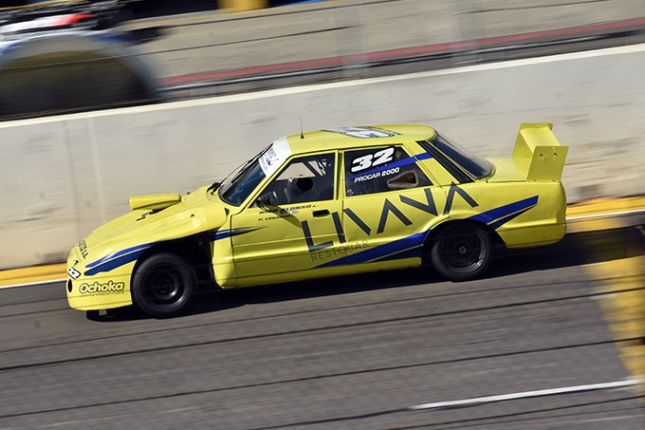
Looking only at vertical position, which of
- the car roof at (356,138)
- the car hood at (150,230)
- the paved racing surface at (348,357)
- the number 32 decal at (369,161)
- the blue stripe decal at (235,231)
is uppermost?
the car roof at (356,138)

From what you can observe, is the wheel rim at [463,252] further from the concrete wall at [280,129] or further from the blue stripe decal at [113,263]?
the blue stripe decal at [113,263]

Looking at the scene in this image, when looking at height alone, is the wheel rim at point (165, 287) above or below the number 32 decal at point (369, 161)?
below

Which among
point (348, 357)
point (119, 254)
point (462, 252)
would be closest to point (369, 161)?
point (462, 252)

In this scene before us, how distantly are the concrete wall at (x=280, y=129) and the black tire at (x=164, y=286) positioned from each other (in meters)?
2.06

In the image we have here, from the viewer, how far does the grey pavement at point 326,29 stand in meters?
9.62

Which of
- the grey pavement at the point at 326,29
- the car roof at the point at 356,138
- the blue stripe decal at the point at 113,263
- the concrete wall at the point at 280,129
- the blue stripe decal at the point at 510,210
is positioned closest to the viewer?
the blue stripe decal at the point at 113,263

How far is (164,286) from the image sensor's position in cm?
768

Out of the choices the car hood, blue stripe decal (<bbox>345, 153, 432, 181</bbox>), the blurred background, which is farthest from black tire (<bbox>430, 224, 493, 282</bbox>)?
the car hood

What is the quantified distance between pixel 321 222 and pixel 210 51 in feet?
10.3

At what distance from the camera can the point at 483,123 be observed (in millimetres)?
9562

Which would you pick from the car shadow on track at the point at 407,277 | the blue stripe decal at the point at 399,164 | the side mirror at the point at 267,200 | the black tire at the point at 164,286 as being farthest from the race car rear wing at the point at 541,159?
the black tire at the point at 164,286

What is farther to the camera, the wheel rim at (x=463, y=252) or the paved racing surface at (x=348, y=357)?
the wheel rim at (x=463, y=252)

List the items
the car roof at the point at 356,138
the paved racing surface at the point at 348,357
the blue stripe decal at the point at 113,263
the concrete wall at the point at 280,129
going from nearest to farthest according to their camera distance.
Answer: the paved racing surface at the point at 348,357, the blue stripe decal at the point at 113,263, the car roof at the point at 356,138, the concrete wall at the point at 280,129

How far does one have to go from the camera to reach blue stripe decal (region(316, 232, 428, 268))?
7.57 meters
